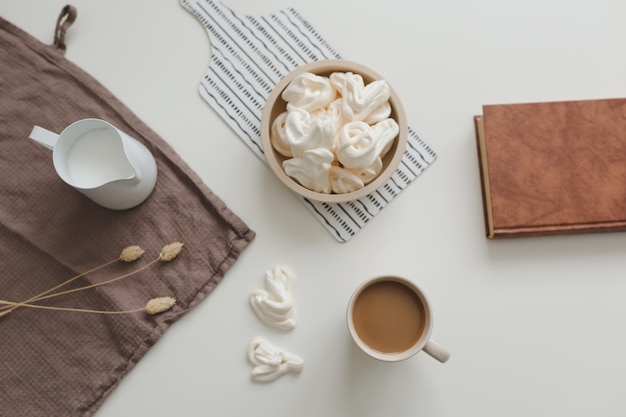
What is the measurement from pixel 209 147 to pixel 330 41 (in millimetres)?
273

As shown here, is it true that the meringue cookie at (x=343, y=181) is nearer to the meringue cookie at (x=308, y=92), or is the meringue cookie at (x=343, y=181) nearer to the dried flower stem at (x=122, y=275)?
the meringue cookie at (x=308, y=92)

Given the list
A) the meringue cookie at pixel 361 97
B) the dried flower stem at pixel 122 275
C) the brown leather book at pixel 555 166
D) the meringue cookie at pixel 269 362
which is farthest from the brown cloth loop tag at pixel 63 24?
the brown leather book at pixel 555 166

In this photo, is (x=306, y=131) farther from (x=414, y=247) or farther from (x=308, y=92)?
(x=414, y=247)

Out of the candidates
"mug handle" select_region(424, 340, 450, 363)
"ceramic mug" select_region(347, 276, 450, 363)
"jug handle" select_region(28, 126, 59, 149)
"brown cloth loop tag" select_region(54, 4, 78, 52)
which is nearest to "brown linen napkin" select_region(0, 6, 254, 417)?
"brown cloth loop tag" select_region(54, 4, 78, 52)

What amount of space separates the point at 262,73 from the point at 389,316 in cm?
45

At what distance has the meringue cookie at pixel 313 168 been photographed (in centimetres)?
78

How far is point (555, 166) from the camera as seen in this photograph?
86 cm

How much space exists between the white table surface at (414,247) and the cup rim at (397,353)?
0.08 meters

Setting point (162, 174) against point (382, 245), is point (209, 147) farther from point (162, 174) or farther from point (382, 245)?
point (382, 245)

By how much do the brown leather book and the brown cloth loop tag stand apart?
0.69m

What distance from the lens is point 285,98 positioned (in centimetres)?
82

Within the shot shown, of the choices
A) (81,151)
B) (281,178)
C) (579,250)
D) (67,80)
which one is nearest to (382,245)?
(281,178)

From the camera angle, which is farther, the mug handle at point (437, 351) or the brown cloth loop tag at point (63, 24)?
the brown cloth loop tag at point (63, 24)

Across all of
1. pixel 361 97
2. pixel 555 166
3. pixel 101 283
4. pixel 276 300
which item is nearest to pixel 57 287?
pixel 101 283
